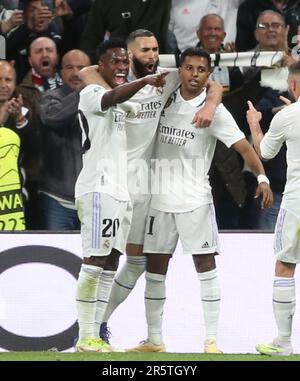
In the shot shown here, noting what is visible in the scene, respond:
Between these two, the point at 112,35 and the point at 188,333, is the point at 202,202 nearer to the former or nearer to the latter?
the point at 188,333

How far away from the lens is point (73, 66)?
12.8 meters

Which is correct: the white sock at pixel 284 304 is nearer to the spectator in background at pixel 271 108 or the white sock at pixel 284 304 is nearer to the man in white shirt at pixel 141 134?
the man in white shirt at pixel 141 134

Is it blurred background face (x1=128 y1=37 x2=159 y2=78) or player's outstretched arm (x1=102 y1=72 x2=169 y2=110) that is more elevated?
blurred background face (x1=128 y1=37 x2=159 y2=78)

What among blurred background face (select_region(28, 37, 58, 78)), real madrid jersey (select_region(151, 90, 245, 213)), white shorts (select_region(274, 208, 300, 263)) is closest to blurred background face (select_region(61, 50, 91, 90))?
blurred background face (select_region(28, 37, 58, 78))

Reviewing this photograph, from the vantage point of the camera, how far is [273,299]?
10.6 meters

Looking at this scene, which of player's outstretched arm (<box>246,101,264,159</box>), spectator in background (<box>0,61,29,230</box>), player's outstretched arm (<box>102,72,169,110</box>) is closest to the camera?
player's outstretched arm (<box>102,72,169,110</box>)

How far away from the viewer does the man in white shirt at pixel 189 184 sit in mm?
10758

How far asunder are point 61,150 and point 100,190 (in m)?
2.43

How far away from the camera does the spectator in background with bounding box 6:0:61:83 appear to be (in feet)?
43.3

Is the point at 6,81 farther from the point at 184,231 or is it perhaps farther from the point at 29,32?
the point at 184,231

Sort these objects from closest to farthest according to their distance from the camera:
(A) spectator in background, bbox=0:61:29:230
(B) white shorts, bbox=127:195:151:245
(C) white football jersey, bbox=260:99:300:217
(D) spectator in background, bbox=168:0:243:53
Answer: (C) white football jersey, bbox=260:99:300:217 → (B) white shorts, bbox=127:195:151:245 → (A) spectator in background, bbox=0:61:29:230 → (D) spectator in background, bbox=168:0:243:53

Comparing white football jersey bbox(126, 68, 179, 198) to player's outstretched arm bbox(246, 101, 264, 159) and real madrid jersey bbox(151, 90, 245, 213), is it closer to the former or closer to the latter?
real madrid jersey bbox(151, 90, 245, 213)

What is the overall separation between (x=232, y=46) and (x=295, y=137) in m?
2.79

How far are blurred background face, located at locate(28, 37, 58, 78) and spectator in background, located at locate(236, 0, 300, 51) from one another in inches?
66.7
